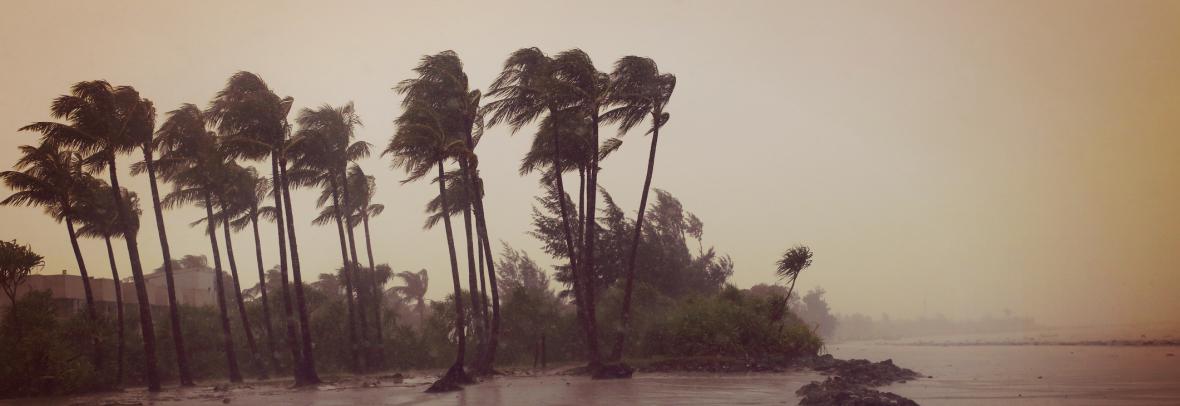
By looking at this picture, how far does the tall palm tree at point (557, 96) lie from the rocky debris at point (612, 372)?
0.54 metres

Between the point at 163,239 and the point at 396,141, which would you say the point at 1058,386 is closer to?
the point at 396,141

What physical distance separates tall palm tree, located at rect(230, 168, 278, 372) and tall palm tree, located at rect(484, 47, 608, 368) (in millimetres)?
15864

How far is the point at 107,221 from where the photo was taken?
3750 centimetres

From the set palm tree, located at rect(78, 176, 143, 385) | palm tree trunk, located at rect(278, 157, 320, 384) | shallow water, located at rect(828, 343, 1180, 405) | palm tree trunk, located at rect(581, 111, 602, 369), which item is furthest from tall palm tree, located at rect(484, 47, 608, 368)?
palm tree, located at rect(78, 176, 143, 385)

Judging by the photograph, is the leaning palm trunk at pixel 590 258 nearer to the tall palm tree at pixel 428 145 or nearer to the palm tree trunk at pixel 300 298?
the tall palm tree at pixel 428 145

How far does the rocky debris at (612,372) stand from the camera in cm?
2703

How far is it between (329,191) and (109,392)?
1791cm

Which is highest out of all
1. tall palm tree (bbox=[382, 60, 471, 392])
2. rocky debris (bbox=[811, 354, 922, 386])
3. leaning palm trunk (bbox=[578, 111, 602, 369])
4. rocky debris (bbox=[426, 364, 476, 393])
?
tall palm tree (bbox=[382, 60, 471, 392])

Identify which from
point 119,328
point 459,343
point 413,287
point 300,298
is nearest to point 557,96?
point 459,343

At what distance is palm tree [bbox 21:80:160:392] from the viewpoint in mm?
29219

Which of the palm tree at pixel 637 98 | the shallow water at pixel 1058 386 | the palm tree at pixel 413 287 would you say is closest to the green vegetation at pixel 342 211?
the palm tree at pixel 637 98

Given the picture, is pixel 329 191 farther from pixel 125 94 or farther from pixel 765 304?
pixel 765 304

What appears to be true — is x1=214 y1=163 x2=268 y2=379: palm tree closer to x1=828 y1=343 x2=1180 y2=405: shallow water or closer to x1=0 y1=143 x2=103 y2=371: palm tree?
x1=0 y1=143 x2=103 y2=371: palm tree

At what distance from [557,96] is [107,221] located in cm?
2477
